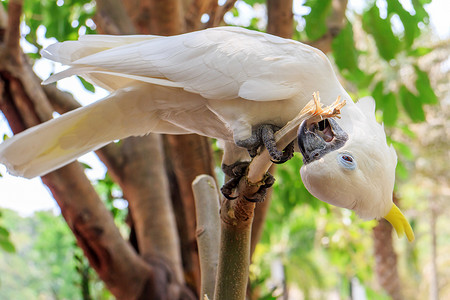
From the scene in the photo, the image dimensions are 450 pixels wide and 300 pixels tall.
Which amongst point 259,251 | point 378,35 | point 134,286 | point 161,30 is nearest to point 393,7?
point 378,35

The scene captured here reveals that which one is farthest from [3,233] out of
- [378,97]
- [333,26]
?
[378,97]

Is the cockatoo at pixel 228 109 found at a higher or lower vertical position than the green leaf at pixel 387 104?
higher

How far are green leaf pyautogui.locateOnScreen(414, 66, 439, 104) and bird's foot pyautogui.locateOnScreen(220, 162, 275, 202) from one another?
1.46 metres

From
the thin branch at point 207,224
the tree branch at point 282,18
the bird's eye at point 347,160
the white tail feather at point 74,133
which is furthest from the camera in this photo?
the tree branch at point 282,18

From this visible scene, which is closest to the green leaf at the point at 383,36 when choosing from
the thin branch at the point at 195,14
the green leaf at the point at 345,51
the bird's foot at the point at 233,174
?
the green leaf at the point at 345,51

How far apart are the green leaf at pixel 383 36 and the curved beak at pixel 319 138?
1190 millimetres

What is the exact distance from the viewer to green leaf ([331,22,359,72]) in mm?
2514

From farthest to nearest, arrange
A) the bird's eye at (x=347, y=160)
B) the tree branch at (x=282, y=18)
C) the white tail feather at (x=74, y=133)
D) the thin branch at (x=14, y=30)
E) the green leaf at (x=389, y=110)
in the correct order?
the green leaf at (x=389, y=110), the tree branch at (x=282, y=18), the thin branch at (x=14, y=30), the white tail feather at (x=74, y=133), the bird's eye at (x=347, y=160)

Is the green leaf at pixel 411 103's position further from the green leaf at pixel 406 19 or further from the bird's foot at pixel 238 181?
the bird's foot at pixel 238 181

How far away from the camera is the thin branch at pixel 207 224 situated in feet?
5.58

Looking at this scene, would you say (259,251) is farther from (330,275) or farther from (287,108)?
(330,275)

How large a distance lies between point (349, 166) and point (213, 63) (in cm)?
50

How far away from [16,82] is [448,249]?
11.6 metres

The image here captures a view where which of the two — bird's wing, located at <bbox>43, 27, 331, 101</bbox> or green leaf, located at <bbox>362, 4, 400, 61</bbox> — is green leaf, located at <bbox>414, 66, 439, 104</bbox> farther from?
bird's wing, located at <bbox>43, 27, 331, 101</bbox>
